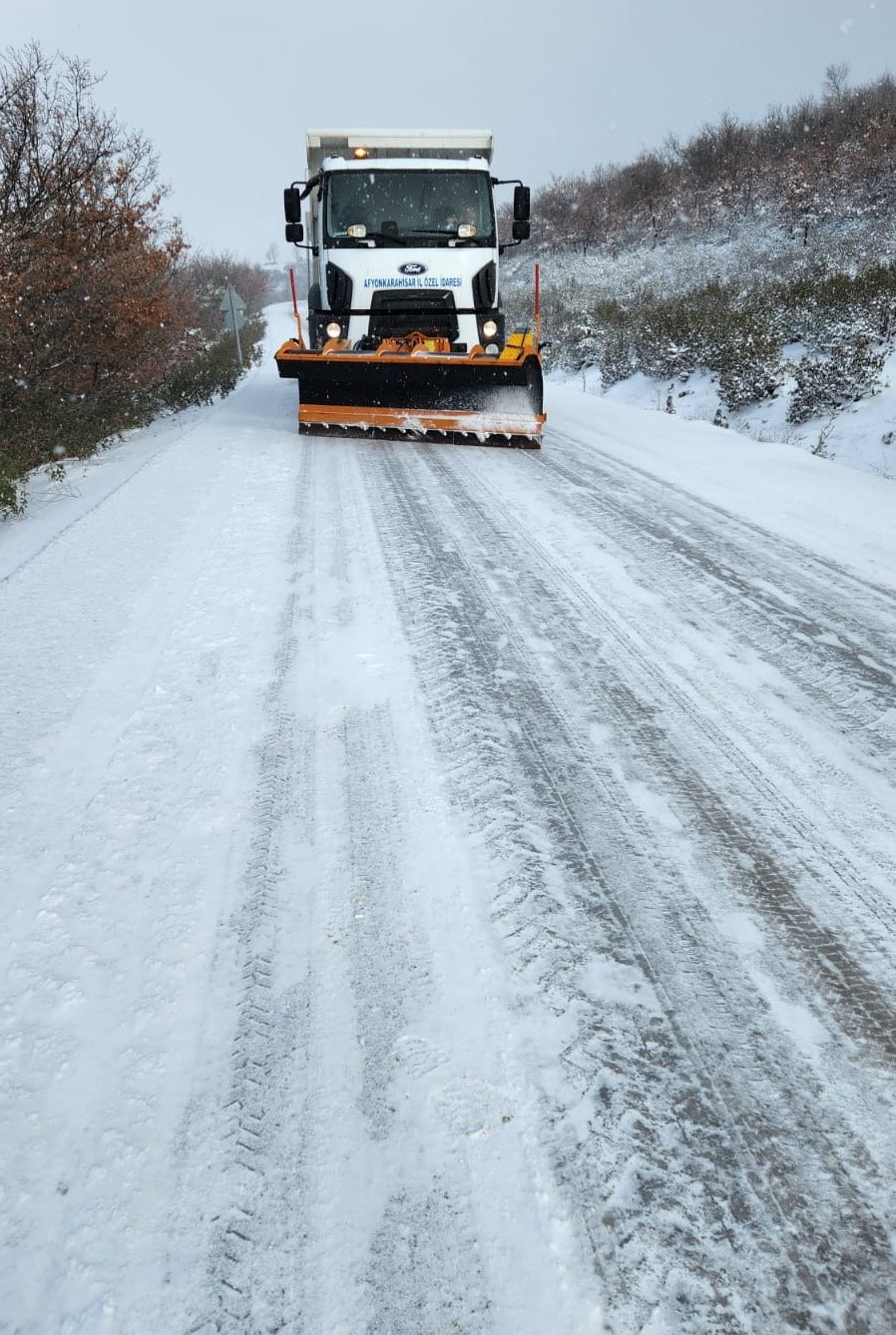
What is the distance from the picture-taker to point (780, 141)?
2606 cm

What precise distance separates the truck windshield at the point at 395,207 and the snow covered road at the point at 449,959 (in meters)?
6.14

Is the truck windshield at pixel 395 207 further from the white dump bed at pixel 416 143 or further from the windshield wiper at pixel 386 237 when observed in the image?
the white dump bed at pixel 416 143

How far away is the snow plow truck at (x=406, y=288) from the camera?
7.60m

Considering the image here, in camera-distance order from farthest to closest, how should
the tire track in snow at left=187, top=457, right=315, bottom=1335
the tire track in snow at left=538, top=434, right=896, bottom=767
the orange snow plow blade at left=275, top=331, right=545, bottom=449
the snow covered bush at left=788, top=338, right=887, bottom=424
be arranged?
the snow covered bush at left=788, top=338, right=887, bottom=424 → the orange snow plow blade at left=275, top=331, right=545, bottom=449 → the tire track in snow at left=538, top=434, right=896, bottom=767 → the tire track in snow at left=187, top=457, right=315, bottom=1335

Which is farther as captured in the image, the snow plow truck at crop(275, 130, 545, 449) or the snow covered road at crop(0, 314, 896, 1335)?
the snow plow truck at crop(275, 130, 545, 449)

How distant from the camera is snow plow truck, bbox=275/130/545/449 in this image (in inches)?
299

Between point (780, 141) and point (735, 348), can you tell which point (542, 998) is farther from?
point (780, 141)

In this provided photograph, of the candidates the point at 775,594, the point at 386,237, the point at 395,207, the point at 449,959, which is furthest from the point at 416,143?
the point at 449,959

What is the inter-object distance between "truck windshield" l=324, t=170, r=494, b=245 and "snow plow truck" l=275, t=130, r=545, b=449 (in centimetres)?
1

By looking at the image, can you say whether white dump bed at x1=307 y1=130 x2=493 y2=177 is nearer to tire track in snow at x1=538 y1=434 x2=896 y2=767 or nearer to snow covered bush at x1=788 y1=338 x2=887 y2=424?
snow covered bush at x1=788 y1=338 x2=887 y2=424

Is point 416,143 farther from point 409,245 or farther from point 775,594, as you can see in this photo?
point 775,594

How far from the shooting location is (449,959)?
5.66 ft

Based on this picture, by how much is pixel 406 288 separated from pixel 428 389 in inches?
56.6

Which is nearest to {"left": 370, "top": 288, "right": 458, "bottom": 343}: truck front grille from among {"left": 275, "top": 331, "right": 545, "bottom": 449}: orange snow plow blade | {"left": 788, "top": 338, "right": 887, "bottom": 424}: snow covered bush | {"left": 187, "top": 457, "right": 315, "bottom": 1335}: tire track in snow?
{"left": 275, "top": 331, "right": 545, "bottom": 449}: orange snow plow blade
